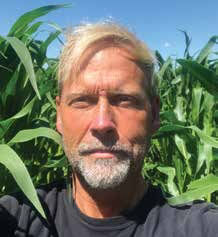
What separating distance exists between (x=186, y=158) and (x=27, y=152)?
2.33 feet

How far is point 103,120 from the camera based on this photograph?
1110mm

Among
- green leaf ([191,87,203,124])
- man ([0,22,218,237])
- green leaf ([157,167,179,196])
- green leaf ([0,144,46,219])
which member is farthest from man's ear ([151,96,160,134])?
green leaf ([191,87,203,124])

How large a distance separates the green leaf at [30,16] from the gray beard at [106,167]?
35cm

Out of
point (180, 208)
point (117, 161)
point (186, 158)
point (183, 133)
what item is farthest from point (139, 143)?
point (186, 158)

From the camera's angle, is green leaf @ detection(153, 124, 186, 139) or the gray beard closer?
the gray beard

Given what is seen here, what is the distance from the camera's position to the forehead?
3.85ft

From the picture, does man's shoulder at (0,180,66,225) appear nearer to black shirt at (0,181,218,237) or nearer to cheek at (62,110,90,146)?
black shirt at (0,181,218,237)

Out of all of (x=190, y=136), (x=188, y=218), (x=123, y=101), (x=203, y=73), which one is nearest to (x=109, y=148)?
(x=123, y=101)

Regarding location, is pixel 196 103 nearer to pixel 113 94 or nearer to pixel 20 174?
pixel 113 94

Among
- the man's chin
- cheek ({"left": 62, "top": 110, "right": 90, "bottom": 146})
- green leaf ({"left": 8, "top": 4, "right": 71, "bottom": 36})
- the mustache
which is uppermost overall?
green leaf ({"left": 8, "top": 4, "right": 71, "bottom": 36})

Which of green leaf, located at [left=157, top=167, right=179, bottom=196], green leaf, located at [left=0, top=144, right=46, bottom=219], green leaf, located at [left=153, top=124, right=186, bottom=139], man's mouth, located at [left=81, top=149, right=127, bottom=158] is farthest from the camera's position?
green leaf, located at [left=157, top=167, right=179, bottom=196]

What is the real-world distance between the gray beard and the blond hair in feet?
0.64

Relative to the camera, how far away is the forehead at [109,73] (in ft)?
3.85

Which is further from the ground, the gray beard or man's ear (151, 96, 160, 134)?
man's ear (151, 96, 160, 134)
